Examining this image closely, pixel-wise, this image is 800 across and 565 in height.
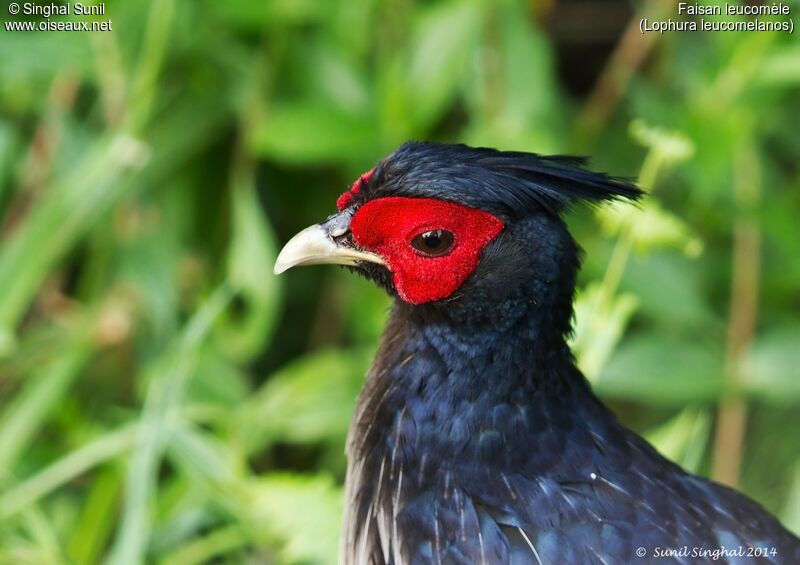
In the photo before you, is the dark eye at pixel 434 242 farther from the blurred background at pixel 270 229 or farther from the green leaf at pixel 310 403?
the green leaf at pixel 310 403

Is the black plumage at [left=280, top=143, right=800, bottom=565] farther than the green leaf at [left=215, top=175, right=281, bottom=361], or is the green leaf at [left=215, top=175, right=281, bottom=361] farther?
the green leaf at [left=215, top=175, right=281, bottom=361]

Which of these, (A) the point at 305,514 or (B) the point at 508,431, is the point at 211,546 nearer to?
(A) the point at 305,514

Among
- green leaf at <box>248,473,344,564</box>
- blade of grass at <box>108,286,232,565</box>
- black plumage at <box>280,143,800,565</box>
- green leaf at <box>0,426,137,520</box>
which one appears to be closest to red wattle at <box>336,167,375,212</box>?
black plumage at <box>280,143,800,565</box>

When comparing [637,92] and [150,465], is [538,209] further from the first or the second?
[637,92]

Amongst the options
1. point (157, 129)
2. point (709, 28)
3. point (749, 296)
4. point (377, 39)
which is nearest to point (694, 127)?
point (709, 28)

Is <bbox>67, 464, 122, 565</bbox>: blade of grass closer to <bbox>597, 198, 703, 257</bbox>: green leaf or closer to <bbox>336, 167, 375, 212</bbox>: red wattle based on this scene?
<bbox>336, 167, 375, 212</bbox>: red wattle

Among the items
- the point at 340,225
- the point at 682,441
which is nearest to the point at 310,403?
the point at 682,441

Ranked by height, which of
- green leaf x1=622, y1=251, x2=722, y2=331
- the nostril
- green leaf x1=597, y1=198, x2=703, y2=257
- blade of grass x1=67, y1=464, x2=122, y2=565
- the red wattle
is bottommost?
blade of grass x1=67, y1=464, x2=122, y2=565
